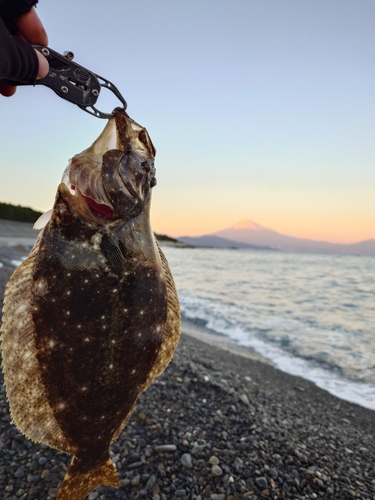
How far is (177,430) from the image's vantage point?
4.21m

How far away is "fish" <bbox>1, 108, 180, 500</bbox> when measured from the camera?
2004mm

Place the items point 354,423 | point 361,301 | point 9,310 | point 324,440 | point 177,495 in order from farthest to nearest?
point 361,301
point 354,423
point 324,440
point 177,495
point 9,310

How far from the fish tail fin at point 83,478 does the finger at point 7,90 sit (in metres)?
2.49

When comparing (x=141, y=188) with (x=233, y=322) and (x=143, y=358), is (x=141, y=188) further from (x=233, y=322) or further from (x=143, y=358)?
(x=233, y=322)

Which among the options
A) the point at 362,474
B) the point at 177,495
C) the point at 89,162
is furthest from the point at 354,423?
the point at 89,162

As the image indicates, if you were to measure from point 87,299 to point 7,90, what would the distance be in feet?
4.91

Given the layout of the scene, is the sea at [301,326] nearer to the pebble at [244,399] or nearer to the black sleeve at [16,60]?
the pebble at [244,399]

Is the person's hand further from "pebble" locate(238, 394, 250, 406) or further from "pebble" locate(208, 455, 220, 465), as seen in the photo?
"pebble" locate(238, 394, 250, 406)

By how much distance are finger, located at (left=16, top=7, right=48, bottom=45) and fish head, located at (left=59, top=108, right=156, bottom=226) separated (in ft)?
2.66

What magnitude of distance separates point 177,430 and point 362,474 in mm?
2181

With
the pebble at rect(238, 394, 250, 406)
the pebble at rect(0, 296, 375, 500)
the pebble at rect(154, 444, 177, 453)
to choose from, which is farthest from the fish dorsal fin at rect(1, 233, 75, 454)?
the pebble at rect(238, 394, 250, 406)

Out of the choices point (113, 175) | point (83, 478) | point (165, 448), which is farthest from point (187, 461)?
point (113, 175)

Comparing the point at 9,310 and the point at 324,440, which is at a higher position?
the point at 9,310

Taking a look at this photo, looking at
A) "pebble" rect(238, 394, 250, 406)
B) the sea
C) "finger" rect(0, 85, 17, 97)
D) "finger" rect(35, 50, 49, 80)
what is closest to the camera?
"finger" rect(35, 50, 49, 80)
